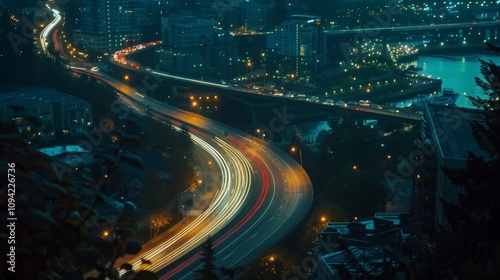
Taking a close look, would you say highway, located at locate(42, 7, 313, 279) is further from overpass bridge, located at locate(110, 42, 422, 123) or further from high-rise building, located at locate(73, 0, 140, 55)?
high-rise building, located at locate(73, 0, 140, 55)

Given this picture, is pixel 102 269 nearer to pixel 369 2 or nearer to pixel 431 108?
pixel 431 108

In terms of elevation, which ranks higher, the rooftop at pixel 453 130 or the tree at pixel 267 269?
the rooftop at pixel 453 130

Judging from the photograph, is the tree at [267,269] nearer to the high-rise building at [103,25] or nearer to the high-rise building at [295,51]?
the high-rise building at [295,51]

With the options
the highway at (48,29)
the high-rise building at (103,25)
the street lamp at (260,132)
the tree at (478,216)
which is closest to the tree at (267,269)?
the tree at (478,216)

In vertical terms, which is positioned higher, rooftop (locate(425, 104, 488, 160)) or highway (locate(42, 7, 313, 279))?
rooftop (locate(425, 104, 488, 160))

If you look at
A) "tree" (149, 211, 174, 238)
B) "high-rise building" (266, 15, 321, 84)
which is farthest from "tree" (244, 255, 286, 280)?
"high-rise building" (266, 15, 321, 84)

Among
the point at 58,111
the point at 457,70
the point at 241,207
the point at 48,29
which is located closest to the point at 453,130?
the point at 241,207
